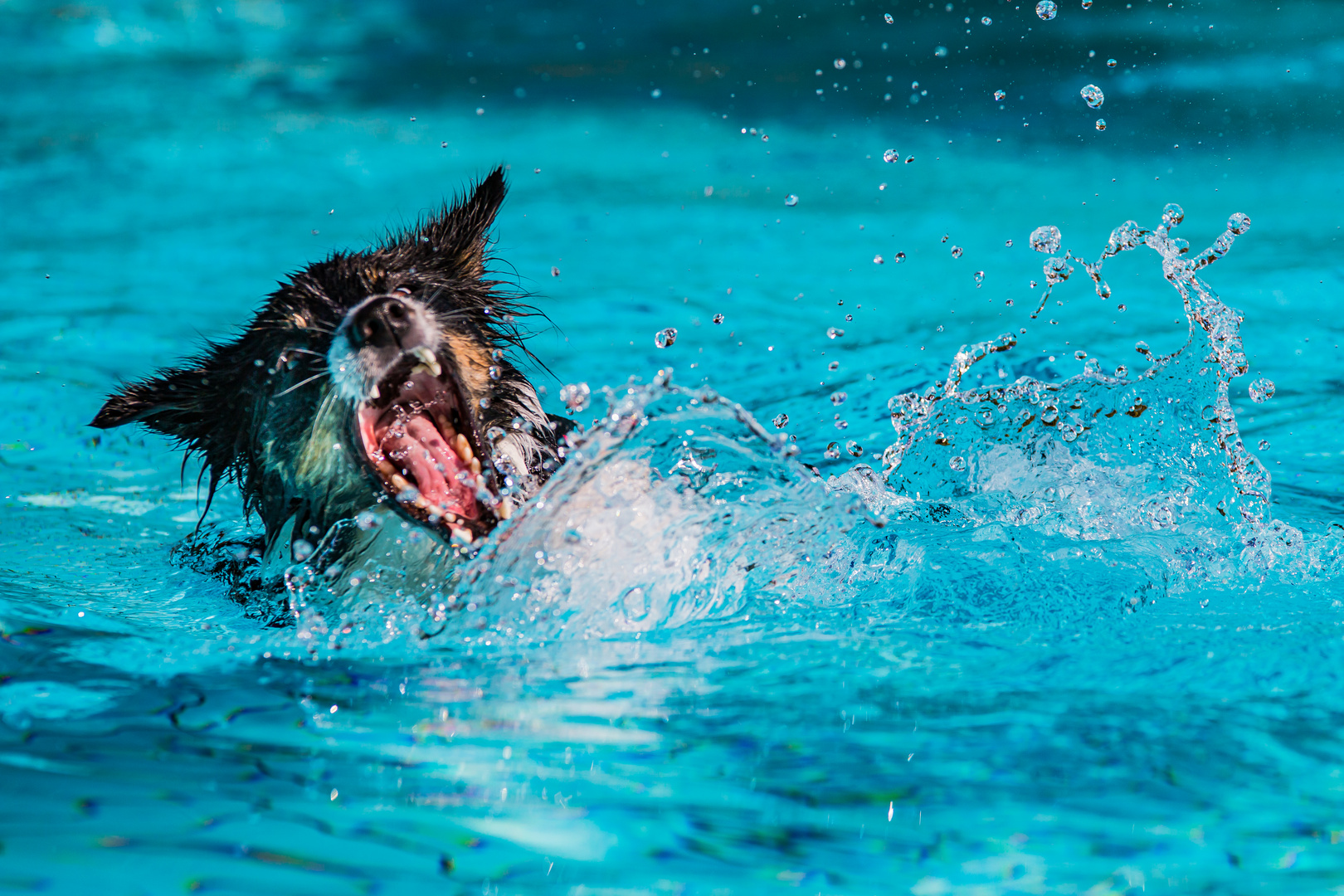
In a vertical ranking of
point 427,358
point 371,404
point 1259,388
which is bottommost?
point 371,404

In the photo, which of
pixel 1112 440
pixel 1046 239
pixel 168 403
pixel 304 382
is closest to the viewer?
pixel 304 382

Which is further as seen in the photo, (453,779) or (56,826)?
(453,779)

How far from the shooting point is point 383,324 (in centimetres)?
354

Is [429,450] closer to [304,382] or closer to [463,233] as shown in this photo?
[304,382]

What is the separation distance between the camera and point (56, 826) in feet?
8.09

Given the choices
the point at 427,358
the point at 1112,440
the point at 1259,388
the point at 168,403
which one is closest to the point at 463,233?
the point at 427,358

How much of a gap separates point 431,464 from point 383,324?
52 centimetres

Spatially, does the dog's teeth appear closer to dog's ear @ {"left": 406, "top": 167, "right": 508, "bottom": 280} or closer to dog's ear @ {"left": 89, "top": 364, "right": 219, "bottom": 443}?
dog's ear @ {"left": 406, "top": 167, "right": 508, "bottom": 280}

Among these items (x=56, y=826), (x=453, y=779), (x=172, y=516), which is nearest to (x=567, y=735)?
(x=453, y=779)

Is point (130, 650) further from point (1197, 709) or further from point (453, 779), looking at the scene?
point (1197, 709)

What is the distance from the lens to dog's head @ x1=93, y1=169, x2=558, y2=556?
3695 millimetres

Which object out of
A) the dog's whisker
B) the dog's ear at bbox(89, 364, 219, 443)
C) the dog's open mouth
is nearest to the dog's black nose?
the dog's open mouth

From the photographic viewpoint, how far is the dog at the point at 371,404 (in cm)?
370

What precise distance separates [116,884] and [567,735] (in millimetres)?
990
